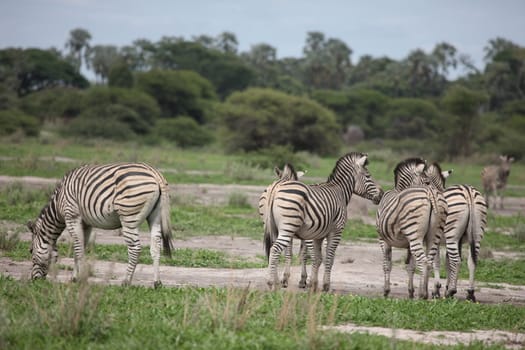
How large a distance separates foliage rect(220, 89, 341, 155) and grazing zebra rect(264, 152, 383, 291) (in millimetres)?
32510

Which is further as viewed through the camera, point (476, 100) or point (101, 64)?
point (101, 64)

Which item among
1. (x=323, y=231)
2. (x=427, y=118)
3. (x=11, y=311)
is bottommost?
(x=11, y=311)

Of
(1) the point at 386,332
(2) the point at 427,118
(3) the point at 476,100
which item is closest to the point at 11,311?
(1) the point at 386,332

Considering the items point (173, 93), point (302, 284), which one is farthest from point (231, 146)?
point (302, 284)

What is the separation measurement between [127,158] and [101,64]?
79920 mm

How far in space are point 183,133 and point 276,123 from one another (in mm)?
7486

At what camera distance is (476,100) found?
165 feet

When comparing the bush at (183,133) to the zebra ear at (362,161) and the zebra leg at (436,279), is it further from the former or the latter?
the zebra leg at (436,279)

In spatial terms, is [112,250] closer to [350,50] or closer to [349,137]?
[349,137]

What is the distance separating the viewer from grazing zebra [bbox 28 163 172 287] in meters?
10.5

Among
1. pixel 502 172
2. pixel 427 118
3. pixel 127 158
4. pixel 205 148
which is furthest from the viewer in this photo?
pixel 427 118

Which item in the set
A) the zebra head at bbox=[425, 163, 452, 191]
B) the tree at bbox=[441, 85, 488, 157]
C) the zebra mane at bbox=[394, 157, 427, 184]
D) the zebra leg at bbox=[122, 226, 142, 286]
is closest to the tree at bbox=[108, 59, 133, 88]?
the tree at bbox=[441, 85, 488, 157]

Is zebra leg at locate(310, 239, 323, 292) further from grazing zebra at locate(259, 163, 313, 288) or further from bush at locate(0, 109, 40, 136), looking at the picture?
bush at locate(0, 109, 40, 136)

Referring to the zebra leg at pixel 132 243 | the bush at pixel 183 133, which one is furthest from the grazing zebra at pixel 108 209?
the bush at pixel 183 133
